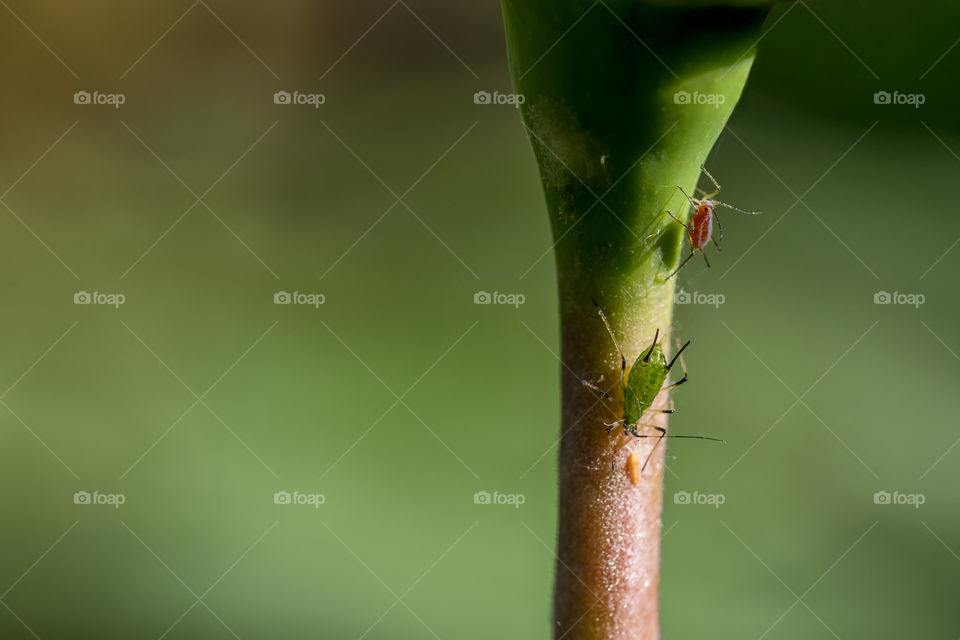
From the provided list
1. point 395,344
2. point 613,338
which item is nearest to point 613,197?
point 613,338

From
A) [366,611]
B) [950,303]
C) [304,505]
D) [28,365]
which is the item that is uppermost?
[950,303]

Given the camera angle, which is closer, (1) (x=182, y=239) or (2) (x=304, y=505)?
(2) (x=304, y=505)

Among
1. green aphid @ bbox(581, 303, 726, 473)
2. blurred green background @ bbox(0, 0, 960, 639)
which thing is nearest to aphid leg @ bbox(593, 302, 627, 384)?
green aphid @ bbox(581, 303, 726, 473)

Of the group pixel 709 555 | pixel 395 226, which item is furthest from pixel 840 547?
pixel 395 226

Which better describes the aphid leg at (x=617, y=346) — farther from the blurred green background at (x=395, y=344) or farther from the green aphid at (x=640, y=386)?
the blurred green background at (x=395, y=344)

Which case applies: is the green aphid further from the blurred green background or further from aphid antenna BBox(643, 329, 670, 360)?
the blurred green background

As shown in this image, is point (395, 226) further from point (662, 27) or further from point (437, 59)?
point (662, 27)

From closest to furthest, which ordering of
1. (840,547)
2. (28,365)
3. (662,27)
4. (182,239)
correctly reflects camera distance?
(662,27) → (840,547) → (28,365) → (182,239)
